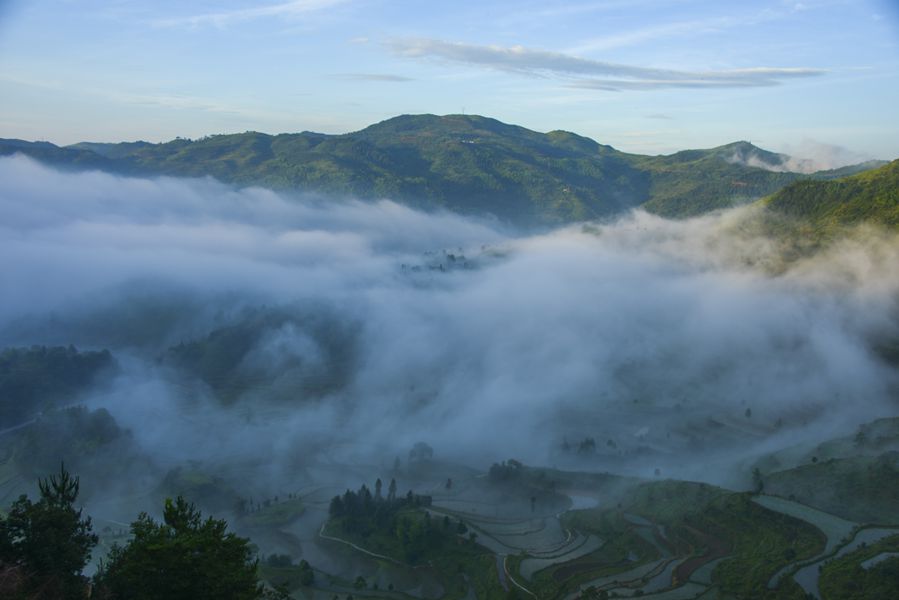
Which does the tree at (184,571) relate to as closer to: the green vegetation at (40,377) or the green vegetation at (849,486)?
the green vegetation at (849,486)

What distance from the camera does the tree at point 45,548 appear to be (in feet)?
118

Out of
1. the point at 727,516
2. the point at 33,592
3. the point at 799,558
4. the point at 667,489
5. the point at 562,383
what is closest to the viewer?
the point at 33,592

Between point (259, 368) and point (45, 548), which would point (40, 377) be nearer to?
point (259, 368)

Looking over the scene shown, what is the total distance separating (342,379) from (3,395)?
7267cm

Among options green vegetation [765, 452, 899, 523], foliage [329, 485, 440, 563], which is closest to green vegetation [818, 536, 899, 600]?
green vegetation [765, 452, 899, 523]

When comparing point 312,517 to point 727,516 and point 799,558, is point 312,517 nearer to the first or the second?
point 727,516

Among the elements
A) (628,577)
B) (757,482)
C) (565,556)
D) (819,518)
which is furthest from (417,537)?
(819,518)

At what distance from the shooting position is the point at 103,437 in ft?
425

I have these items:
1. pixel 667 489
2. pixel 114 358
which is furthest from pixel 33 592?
pixel 114 358

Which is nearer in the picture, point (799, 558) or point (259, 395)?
point (799, 558)

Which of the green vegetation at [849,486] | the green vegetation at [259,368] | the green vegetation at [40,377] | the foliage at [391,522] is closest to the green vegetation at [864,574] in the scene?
the green vegetation at [849,486]

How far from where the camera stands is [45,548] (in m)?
38.5

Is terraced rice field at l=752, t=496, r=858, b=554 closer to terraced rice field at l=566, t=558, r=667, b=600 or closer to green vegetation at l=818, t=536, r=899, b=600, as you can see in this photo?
green vegetation at l=818, t=536, r=899, b=600

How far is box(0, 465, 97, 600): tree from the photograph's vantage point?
36062 millimetres
